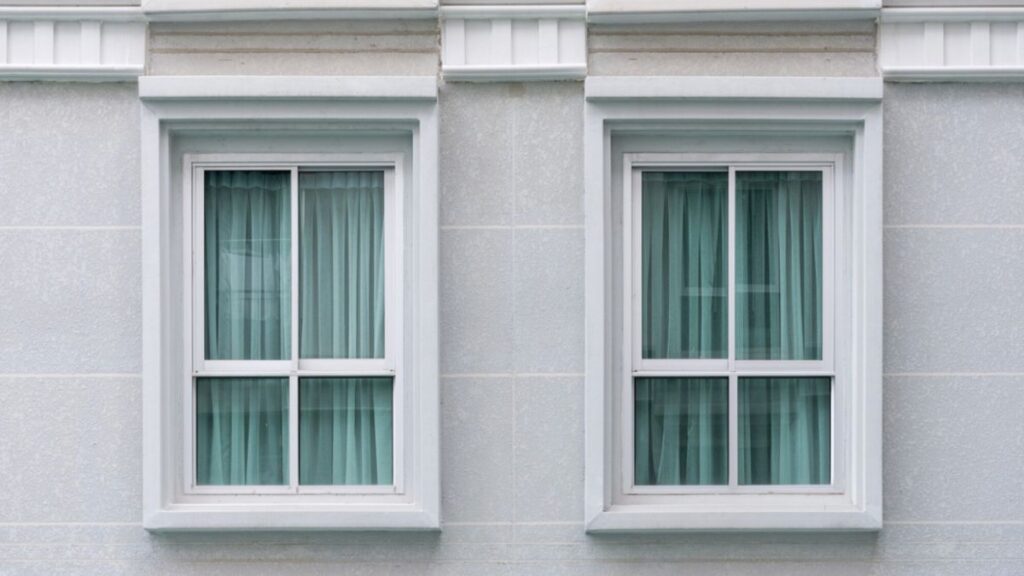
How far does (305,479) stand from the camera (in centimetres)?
603

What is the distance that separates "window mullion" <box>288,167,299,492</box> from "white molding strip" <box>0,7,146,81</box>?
953 mm

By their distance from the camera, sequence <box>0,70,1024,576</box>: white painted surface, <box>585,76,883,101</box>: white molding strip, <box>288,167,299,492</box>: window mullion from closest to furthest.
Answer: <box>585,76,883,101</box>: white molding strip < <box>0,70,1024,576</box>: white painted surface < <box>288,167,299,492</box>: window mullion

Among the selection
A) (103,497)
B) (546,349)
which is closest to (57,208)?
(103,497)

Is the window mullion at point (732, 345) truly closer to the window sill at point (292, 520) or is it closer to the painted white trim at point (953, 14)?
the painted white trim at point (953, 14)

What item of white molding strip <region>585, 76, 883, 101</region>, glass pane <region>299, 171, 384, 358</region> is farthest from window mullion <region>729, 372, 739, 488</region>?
glass pane <region>299, 171, 384, 358</region>

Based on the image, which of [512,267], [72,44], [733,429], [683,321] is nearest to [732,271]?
[683,321]

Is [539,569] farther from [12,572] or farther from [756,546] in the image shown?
[12,572]

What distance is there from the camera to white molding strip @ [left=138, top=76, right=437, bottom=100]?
575 centimetres

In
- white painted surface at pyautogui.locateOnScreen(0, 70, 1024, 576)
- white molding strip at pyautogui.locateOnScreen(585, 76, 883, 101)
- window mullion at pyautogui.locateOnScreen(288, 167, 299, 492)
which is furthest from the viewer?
window mullion at pyautogui.locateOnScreen(288, 167, 299, 492)

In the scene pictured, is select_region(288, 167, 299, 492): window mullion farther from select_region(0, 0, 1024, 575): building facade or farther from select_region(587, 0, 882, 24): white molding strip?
select_region(587, 0, 882, 24): white molding strip

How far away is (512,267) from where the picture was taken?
588 cm

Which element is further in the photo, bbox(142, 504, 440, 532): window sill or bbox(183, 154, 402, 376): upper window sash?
bbox(183, 154, 402, 376): upper window sash

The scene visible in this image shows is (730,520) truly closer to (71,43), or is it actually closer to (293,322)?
(293,322)

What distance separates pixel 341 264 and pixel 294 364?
20.8 inches
